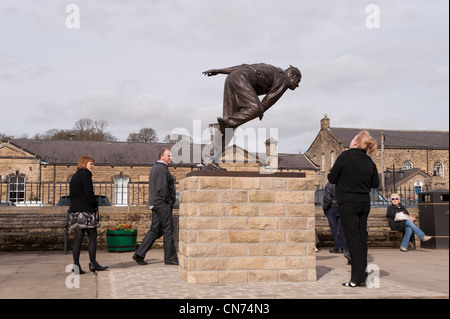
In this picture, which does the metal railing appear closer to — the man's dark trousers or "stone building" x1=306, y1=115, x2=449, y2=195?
the man's dark trousers

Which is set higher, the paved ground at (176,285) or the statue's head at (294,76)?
the statue's head at (294,76)

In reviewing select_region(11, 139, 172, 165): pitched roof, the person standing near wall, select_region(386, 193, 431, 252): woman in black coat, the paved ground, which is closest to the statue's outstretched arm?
the person standing near wall

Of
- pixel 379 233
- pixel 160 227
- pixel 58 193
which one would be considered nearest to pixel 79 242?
pixel 160 227

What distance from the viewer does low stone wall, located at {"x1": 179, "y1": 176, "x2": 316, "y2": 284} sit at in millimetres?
6500

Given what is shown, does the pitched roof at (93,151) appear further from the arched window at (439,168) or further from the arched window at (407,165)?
the arched window at (439,168)

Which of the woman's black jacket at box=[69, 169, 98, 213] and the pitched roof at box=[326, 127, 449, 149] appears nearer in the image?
the woman's black jacket at box=[69, 169, 98, 213]

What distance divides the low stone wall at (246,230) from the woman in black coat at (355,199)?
2.86 feet

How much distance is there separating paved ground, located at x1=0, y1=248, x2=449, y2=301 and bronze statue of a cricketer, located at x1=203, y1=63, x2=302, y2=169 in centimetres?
192

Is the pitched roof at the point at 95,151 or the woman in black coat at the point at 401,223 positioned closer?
the woman in black coat at the point at 401,223

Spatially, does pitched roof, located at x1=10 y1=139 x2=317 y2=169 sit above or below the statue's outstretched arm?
above

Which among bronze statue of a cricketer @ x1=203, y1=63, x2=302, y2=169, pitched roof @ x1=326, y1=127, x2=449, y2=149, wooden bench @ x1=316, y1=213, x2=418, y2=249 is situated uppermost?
pitched roof @ x1=326, y1=127, x2=449, y2=149

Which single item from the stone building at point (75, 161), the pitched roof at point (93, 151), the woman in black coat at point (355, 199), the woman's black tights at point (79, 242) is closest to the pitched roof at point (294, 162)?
the stone building at point (75, 161)

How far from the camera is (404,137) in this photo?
185 feet

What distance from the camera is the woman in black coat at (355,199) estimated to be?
5.96m
